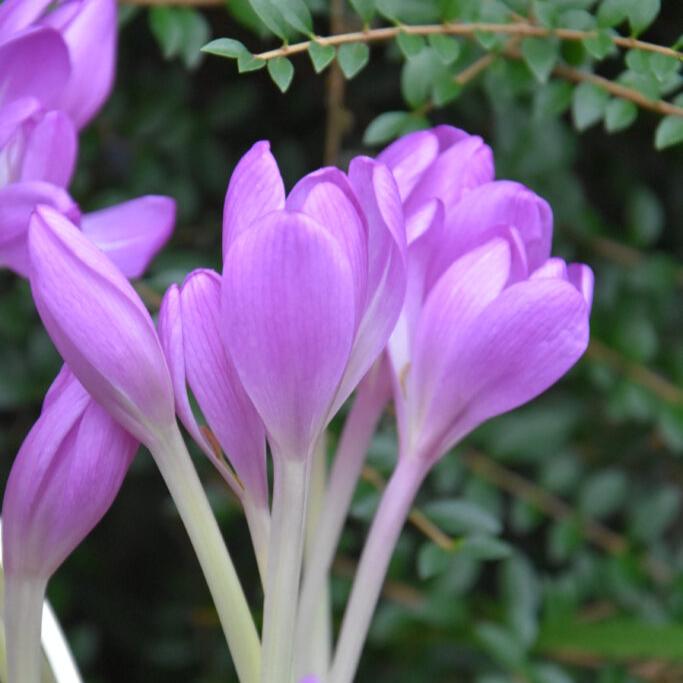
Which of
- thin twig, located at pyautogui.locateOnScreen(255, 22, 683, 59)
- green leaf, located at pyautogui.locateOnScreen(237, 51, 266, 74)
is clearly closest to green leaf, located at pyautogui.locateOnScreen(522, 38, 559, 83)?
thin twig, located at pyautogui.locateOnScreen(255, 22, 683, 59)

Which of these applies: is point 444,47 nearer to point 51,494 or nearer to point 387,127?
point 387,127

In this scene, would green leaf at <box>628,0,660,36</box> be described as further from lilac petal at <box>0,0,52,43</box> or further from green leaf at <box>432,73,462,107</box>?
lilac petal at <box>0,0,52,43</box>

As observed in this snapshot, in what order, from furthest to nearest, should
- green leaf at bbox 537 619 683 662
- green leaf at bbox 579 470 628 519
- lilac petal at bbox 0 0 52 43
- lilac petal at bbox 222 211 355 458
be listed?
green leaf at bbox 579 470 628 519
green leaf at bbox 537 619 683 662
lilac petal at bbox 0 0 52 43
lilac petal at bbox 222 211 355 458

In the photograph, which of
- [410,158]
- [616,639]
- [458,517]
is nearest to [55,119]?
[410,158]

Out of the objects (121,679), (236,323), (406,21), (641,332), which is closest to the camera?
(236,323)

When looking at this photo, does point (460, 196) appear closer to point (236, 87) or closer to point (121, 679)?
point (236, 87)

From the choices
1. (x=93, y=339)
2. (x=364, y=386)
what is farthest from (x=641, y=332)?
(x=93, y=339)
